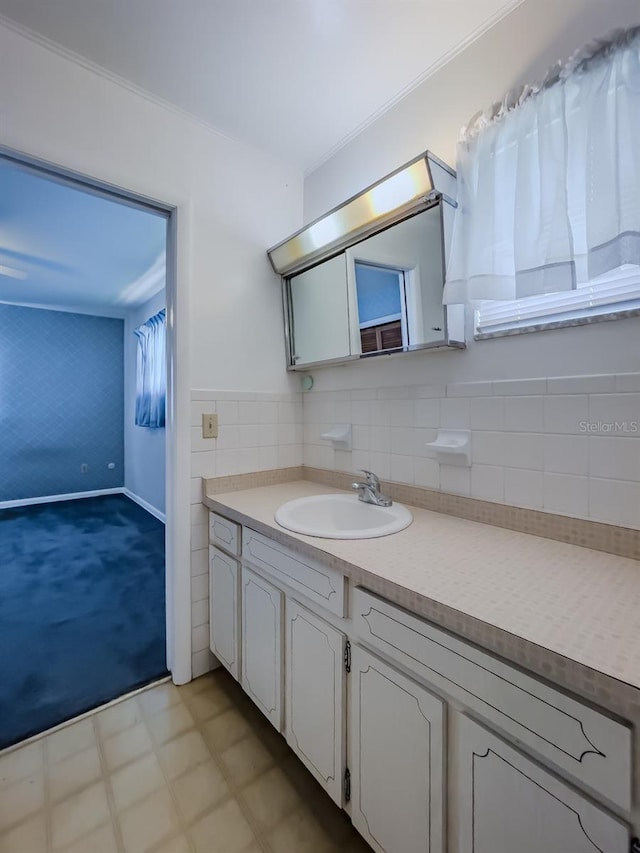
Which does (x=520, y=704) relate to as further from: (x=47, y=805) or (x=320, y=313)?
(x=320, y=313)

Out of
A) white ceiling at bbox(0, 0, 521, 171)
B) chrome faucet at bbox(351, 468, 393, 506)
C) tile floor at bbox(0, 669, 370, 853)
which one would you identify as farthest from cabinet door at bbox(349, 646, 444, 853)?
white ceiling at bbox(0, 0, 521, 171)

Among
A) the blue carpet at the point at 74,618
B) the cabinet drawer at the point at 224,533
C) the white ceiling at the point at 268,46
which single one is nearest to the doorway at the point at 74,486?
the blue carpet at the point at 74,618

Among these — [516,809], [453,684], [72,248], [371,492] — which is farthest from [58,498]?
[516,809]

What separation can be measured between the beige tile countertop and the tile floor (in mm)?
788

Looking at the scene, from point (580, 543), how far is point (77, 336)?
5489mm

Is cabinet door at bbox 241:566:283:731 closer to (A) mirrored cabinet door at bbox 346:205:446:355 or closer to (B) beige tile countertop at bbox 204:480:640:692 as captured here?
(B) beige tile countertop at bbox 204:480:640:692

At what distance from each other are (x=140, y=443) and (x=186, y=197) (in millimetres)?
3534

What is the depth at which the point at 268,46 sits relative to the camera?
130cm

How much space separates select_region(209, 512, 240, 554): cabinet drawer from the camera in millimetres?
1464

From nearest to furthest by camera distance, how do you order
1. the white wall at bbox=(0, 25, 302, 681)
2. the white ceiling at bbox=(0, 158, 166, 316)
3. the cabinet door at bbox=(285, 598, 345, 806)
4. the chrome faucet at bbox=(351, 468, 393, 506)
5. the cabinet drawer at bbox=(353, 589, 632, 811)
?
the cabinet drawer at bbox=(353, 589, 632, 811), the cabinet door at bbox=(285, 598, 345, 806), the white wall at bbox=(0, 25, 302, 681), the chrome faucet at bbox=(351, 468, 393, 506), the white ceiling at bbox=(0, 158, 166, 316)

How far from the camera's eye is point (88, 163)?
54.2 inches

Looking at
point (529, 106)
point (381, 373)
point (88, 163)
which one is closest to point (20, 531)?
point (88, 163)

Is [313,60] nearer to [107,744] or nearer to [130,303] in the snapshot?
[107,744]

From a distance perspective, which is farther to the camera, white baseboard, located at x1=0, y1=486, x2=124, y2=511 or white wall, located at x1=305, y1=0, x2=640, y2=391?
white baseboard, located at x1=0, y1=486, x2=124, y2=511
